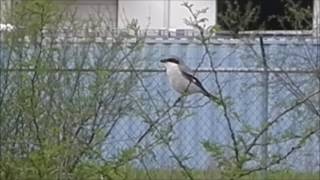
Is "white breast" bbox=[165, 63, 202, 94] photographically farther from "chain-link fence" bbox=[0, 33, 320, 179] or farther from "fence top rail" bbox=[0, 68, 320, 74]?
"fence top rail" bbox=[0, 68, 320, 74]

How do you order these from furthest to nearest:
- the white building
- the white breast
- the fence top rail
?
the white building
the fence top rail
the white breast

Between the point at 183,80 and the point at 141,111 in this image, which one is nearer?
the point at 141,111

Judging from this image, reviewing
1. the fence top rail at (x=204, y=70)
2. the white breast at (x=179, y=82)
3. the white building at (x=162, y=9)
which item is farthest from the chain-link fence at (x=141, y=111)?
the white building at (x=162, y=9)

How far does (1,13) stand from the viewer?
8055 millimetres

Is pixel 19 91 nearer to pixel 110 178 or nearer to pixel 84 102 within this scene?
pixel 84 102

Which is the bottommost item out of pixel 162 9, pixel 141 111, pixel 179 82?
pixel 141 111

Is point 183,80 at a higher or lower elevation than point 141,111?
higher

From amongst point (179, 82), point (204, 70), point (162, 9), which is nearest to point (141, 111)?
point (179, 82)

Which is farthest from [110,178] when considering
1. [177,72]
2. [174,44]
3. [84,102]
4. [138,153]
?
[174,44]

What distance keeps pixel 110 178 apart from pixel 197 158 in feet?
11.1

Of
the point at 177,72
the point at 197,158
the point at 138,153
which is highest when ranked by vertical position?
the point at 177,72

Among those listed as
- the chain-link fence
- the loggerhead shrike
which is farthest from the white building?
the loggerhead shrike

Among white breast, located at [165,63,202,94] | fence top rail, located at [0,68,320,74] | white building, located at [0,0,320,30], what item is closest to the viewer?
white breast, located at [165,63,202,94]

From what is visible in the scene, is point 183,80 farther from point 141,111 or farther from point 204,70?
point 204,70
